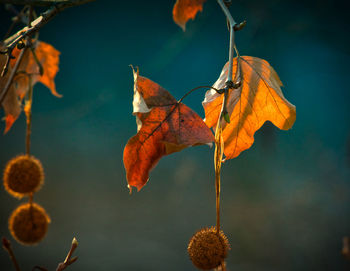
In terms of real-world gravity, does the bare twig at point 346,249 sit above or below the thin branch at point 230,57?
below

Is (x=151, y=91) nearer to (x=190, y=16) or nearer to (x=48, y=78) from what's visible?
(x=190, y=16)

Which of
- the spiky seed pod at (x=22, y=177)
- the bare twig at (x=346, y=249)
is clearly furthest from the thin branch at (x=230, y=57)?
the spiky seed pod at (x=22, y=177)

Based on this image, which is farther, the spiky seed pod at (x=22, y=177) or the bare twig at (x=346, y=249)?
the spiky seed pod at (x=22, y=177)

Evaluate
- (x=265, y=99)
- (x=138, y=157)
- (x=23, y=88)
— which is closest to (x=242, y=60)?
(x=265, y=99)

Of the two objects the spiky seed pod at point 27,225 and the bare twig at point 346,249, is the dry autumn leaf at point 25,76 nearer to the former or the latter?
the spiky seed pod at point 27,225

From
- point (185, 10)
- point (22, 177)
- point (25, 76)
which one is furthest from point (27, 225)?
point (185, 10)
